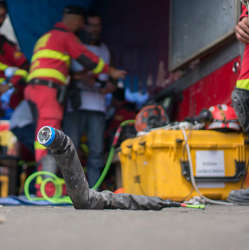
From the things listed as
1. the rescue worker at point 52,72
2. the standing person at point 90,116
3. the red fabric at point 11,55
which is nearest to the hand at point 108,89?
the standing person at point 90,116

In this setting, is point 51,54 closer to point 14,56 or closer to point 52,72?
point 52,72

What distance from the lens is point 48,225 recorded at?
1145 mm

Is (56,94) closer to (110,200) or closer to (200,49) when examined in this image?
(200,49)

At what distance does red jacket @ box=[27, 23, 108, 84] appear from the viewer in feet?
13.4

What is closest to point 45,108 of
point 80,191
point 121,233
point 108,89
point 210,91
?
point 108,89

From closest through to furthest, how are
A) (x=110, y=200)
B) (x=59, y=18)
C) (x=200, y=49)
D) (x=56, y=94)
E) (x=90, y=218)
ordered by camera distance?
(x=90, y=218) < (x=110, y=200) < (x=200, y=49) < (x=56, y=94) < (x=59, y=18)

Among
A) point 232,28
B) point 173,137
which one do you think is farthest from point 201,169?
point 232,28

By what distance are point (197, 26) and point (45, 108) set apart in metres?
1.52

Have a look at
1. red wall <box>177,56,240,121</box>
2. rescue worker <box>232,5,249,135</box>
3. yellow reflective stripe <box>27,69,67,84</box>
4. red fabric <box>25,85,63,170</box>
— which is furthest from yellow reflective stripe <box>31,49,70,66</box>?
rescue worker <box>232,5,249,135</box>

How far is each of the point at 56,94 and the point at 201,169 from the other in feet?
5.77

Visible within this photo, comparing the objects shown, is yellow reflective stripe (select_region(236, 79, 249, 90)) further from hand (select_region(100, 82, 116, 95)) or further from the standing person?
hand (select_region(100, 82, 116, 95))

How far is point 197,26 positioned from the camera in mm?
3713

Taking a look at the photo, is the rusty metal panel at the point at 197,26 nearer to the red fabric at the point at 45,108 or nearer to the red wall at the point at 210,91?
the red wall at the point at 210,91

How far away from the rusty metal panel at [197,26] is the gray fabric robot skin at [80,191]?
1.67m
